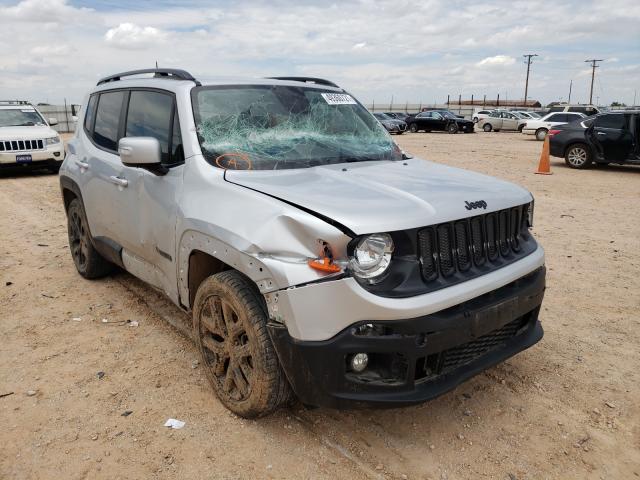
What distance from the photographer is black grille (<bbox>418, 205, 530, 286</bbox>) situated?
251cm

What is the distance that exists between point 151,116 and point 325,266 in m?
2.08

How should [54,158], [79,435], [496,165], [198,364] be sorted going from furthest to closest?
[496,165]
[54,158]
[198,364]
[79,435]

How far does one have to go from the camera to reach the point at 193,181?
311 cm

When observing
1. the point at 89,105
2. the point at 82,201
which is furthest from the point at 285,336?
the point at 89,105

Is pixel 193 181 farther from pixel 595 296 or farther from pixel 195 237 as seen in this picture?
pixel 595 296

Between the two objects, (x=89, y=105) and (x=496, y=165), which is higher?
(x=89, y=105)

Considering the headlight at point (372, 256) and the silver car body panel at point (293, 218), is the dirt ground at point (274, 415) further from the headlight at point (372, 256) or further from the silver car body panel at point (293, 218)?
Result: the headlight at point (372, 256)

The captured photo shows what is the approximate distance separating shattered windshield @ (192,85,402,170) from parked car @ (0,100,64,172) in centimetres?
1021

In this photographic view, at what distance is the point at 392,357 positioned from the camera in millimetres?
2449

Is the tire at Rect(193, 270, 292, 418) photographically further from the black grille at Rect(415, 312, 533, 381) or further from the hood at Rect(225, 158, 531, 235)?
the black grille at Rect(415, 312, 533, 381)

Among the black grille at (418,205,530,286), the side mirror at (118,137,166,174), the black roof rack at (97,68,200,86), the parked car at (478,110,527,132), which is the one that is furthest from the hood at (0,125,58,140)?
the parked car at (478,110,527,132)

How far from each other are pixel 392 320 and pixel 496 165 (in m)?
13.8

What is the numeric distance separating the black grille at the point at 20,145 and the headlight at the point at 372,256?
11.8 meters

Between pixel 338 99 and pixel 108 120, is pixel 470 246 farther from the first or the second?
pixel 108 120
